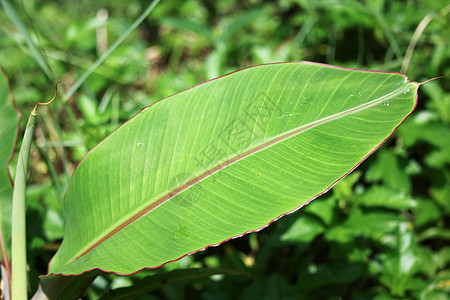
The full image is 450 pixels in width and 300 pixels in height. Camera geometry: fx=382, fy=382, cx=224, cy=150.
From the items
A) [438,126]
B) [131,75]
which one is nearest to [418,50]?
[438,126]

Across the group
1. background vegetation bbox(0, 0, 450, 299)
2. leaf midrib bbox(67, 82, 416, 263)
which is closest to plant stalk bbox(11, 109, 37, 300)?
leaf midrib bbox(67, 82, 416, 263)

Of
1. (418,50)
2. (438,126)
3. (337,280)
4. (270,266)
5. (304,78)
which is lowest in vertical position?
(270,266)

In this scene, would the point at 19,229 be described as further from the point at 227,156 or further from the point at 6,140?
the point at 227,156

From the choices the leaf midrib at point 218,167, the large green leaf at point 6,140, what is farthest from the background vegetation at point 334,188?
the leaf midrib at point 218,167

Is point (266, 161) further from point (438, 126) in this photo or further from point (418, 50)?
point (418, 50)

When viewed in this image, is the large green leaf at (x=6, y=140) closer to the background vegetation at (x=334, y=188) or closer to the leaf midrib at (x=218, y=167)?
the background vegetation at (x=334, y=188)

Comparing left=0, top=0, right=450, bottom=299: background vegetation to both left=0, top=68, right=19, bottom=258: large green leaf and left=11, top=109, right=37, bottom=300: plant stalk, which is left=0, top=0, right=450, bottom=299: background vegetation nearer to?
left=0, top=68, right=19, bottom=258: large green leaf
